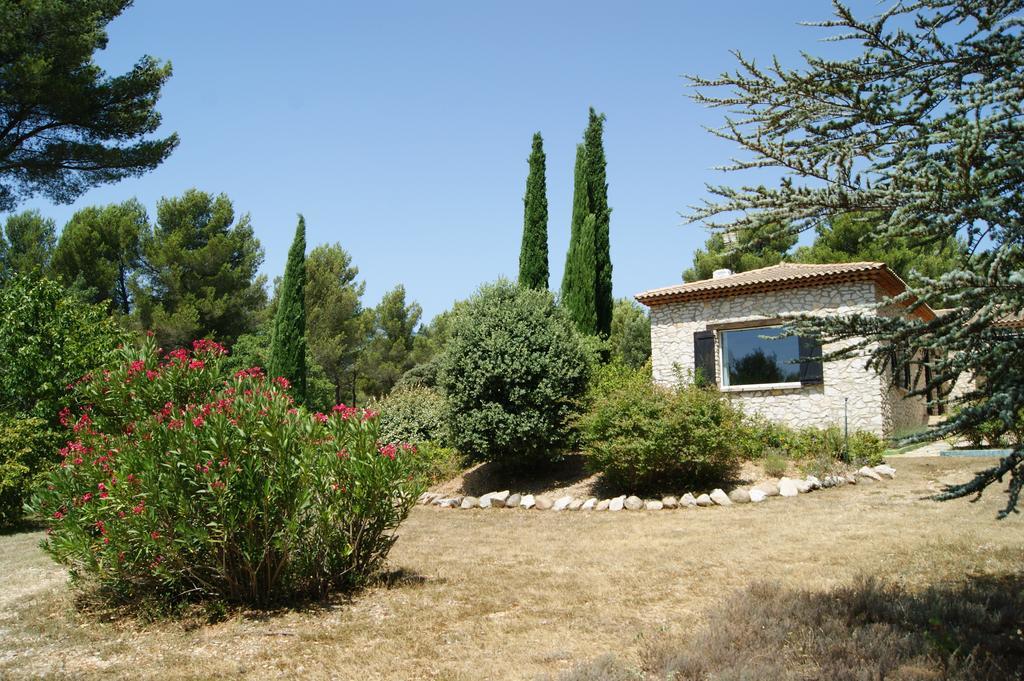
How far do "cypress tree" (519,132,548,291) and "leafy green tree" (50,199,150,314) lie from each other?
1865cm

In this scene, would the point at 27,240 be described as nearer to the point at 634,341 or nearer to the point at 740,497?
the point at 634,341

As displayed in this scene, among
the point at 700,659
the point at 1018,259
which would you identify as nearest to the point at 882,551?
the point at 700,659

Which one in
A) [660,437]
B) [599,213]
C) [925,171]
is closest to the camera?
[925,171]

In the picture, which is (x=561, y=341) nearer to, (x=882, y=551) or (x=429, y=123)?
(x=429, y=123)

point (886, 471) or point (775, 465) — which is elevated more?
point (775, 465)

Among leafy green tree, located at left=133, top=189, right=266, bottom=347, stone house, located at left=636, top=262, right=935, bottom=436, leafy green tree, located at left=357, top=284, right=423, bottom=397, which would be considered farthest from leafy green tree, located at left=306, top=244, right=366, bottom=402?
stone house, located at left=636, top=262, right=935, bottom=436

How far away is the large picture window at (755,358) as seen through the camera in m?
16.0

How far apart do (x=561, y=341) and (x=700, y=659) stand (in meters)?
8.92

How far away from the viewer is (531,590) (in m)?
6.44

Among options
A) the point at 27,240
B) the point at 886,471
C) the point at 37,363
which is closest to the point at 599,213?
the point at 886,471

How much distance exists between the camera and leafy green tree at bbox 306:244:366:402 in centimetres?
3288

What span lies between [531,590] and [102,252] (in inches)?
1190

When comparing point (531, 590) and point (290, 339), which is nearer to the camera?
point (531, 590)

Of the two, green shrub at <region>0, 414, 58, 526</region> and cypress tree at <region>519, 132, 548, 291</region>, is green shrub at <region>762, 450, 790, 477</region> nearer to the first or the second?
cypress tree at <region>519, 132, 548, 291</region>
